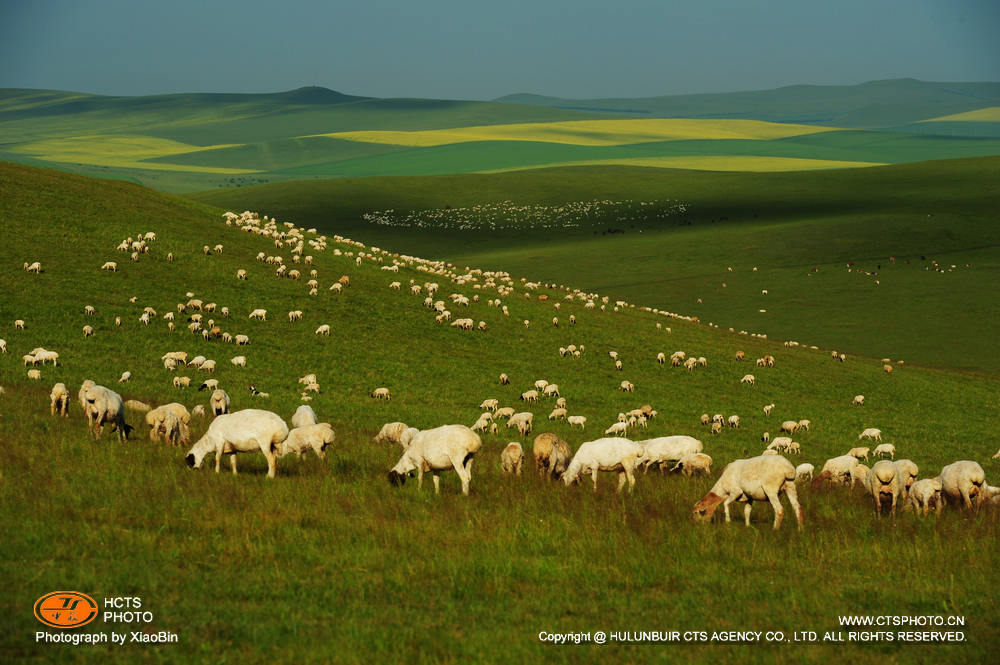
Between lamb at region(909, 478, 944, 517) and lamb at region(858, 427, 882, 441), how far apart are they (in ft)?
66.3

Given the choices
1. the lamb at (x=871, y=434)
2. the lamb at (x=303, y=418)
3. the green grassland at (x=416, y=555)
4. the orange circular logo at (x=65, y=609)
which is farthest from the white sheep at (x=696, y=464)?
the lamb at (x=871, y=434)

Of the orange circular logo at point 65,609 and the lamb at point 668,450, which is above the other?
the orange circular logo at point 65,609

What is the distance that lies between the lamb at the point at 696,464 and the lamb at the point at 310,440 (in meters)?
8.59

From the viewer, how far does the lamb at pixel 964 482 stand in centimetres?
1700

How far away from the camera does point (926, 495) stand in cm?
1723

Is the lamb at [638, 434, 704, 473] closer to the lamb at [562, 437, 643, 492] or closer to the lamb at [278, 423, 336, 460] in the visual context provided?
the lamb at [562, 437, 643, 492]

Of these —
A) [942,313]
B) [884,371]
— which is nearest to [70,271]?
[884,371]

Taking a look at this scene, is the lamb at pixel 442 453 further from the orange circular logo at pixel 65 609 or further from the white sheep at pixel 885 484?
the white sheep at pixel 885 484

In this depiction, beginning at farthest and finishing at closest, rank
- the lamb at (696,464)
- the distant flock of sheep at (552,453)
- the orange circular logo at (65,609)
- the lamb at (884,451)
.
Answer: the lamb at (884,451), the lamb at (696,464), the distant flock of sheep at (552,453), the orange circular logo at (65,609)

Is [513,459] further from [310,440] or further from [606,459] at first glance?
[310,440]

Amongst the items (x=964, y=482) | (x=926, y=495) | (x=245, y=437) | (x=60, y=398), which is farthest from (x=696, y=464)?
(x=60, y=398)

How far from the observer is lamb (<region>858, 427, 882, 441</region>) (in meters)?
36.5

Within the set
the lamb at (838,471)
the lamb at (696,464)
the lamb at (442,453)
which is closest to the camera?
the lamb at (442,453)

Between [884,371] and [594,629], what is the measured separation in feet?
162
